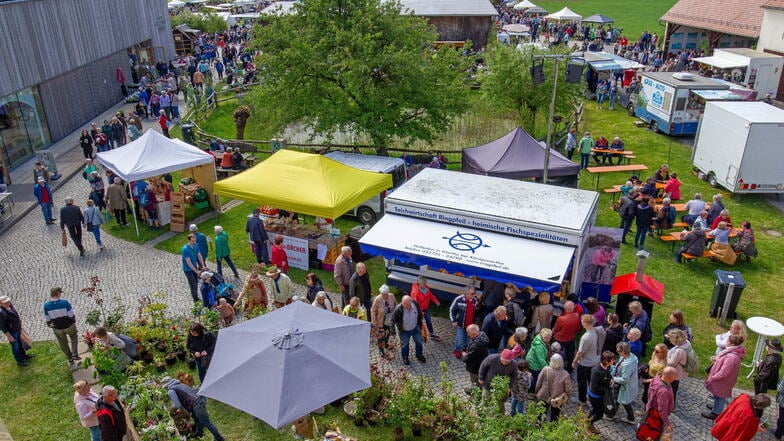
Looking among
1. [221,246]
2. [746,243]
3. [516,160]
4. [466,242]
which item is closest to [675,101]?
[516,160]

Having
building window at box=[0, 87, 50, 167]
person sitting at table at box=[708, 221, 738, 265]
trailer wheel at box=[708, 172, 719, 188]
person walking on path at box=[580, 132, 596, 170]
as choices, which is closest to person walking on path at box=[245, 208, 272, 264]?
person sitting at table at box=[708, 221, 738, 265]

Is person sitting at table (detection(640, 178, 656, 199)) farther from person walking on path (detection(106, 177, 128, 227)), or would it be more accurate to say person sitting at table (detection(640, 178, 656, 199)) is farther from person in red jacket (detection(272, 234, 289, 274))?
person walking on path (detection(106, 177, 128, 227))

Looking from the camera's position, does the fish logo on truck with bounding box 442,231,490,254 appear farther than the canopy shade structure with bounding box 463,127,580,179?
A: No

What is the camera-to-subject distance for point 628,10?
6925 centimetres

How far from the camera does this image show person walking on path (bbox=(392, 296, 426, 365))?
32.7 ft

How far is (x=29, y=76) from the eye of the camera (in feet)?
71.3

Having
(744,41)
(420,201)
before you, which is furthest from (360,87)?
(744,41)

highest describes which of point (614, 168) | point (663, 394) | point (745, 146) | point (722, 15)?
point (722, 15)

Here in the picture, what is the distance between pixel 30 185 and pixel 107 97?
36.2 feet

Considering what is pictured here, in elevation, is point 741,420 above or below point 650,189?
above

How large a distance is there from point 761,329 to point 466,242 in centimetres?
493

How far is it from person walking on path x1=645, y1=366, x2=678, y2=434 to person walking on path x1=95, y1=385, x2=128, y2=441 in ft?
22.5

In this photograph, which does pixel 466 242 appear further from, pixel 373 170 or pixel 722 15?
pixel 722 15

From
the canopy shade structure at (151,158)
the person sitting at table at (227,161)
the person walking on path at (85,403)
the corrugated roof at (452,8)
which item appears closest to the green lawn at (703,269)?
the person walking on path at (85,403)
